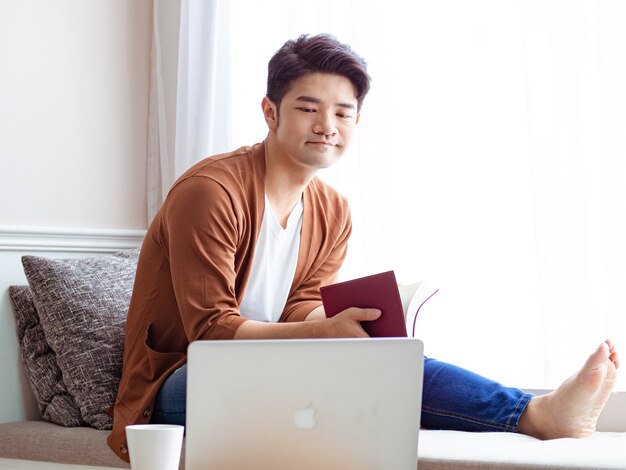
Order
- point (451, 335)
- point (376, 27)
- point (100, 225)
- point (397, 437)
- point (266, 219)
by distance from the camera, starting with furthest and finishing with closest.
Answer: point (100, 225)
point (376, 27)
point (451, 335)
point (266, 219)
point (397, 437)

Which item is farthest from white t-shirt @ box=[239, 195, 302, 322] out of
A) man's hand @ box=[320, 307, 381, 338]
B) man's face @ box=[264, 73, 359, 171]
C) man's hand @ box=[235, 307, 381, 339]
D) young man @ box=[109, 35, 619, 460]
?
man's hand @ box=[320, 307, 381, 338]

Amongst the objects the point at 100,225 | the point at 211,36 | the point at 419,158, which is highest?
the point at 211,36

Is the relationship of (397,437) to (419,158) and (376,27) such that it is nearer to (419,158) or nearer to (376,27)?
(419,158)

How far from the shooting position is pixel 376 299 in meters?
1.71

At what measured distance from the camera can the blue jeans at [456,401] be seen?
179 centimetres

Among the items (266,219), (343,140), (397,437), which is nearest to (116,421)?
(266,219)

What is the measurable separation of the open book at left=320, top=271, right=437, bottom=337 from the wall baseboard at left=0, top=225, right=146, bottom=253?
985mm

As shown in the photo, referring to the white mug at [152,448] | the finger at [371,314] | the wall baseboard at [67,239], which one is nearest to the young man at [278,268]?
the finger at [371,314]

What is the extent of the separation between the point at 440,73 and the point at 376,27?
24 centimetres

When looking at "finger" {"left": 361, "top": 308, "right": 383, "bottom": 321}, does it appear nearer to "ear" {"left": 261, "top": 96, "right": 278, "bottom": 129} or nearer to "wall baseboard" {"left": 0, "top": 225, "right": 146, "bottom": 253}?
"ear" {"left": 261, "top": 96, "right": 278, "bottom": 129}

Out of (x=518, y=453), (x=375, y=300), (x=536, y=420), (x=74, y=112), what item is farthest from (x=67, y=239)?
(x=518, y=453)

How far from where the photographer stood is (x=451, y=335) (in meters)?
2.26

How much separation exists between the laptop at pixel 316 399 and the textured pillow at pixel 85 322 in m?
0.97

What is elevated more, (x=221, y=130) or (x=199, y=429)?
(x=221, y=130)
